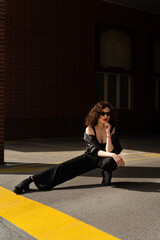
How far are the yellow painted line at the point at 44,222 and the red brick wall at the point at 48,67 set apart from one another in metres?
10.5

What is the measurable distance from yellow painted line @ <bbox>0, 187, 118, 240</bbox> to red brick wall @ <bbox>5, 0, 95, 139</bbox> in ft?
34.5

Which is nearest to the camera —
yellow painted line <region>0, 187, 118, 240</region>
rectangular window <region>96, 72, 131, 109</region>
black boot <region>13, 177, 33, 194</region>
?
yellow painted line <region>0, 187, 118, 240</region>

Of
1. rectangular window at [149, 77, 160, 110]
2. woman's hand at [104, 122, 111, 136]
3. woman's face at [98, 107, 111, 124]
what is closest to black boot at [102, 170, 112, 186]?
woman's hand at [104, 122, 111, 136]

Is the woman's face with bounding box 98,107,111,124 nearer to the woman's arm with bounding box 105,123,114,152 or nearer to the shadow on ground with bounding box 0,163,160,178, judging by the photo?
the woman's arm with bounding box 105,123,114,152

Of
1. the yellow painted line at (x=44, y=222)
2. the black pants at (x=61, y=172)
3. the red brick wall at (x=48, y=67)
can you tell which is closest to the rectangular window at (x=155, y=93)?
the red brick wall at (x=48, y=67)

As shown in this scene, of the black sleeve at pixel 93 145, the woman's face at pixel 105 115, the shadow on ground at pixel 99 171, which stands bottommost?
the shadow on ground at pixel 99 171

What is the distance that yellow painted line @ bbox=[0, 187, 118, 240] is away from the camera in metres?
3.88

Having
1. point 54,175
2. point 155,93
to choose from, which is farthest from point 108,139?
point 155,93

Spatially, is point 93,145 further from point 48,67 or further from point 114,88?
point 114,88

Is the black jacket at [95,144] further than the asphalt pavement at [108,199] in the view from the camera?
Yes

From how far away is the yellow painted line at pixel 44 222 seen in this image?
153 inches

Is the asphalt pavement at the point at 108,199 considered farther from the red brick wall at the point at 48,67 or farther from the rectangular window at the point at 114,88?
the rectangular window at the point at 114,88

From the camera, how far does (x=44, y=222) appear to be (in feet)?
14.1

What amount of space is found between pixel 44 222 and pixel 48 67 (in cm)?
1278
